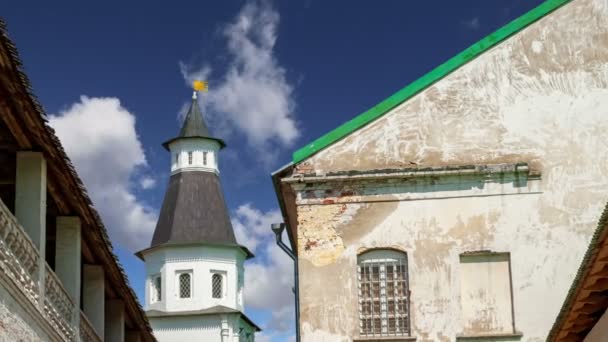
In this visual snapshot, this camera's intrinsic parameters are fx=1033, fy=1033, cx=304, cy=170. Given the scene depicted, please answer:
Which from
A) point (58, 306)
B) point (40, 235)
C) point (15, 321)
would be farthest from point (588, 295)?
point (58, 306)

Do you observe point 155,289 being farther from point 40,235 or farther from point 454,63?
point 40,235

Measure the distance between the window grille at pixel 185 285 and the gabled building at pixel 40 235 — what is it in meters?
37.3

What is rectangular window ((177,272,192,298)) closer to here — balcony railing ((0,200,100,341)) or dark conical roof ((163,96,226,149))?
dark conical roof ((163,96,226,149))

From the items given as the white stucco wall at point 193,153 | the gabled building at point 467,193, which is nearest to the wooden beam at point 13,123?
the gabled building at point 467,193

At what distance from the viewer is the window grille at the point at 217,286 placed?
52188mm

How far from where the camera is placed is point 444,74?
58.8 feet

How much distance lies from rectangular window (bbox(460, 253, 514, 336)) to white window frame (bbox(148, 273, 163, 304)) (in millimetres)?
35554

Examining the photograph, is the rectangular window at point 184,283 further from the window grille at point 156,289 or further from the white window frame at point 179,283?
the window grille at point 156,289

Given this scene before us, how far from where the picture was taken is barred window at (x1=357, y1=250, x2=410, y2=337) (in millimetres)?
17203

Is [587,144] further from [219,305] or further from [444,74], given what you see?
[219,305]

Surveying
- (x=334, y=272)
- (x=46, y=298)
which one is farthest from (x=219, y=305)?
(x=46, y=298)

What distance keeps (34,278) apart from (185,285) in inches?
1642

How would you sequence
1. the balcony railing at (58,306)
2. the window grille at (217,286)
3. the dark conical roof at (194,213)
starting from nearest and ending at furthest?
the balcony railing at (58,306), the dark conical roof at (194,213), the window grille at (217,286)

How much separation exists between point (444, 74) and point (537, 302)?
4.19 metres
